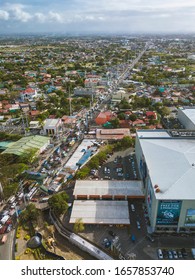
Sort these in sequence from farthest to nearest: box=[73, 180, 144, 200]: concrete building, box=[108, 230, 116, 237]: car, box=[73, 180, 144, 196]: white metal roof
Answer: box=[73, 180, 144, 196]: white metal roof → box=[73, 180, 144, 200]: concrete building → box=[108, 230, 116, 237]: car

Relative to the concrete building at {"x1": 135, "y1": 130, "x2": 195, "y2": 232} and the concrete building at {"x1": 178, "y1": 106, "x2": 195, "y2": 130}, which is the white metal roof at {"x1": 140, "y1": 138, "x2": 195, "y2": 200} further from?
the concrete building at {"x1": 178, "y1": 106, "x2": 195, "y2": 130}

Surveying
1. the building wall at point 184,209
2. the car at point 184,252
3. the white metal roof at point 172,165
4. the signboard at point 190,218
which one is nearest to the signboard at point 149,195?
the white metal roof at point 172,165

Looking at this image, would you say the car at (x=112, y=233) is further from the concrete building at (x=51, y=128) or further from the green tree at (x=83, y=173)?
the concrete building at (x=51, y=128)

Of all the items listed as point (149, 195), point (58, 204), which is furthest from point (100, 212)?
point (149, 195)

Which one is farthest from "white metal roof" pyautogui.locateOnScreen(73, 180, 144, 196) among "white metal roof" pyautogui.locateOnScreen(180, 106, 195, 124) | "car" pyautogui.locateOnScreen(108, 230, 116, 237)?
"white metal roof" pyautogui.locateOnScreen(180, 106, 195, 124)

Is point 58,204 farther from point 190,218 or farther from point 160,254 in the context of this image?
point 190,218

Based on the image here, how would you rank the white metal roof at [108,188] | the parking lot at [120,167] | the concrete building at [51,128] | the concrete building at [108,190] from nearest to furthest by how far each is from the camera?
1. the concrete building at [108,190]
2. the white metal roof at [108,188]
3. the parking lot at [120,167]
4. the concrete building at [51,128]
